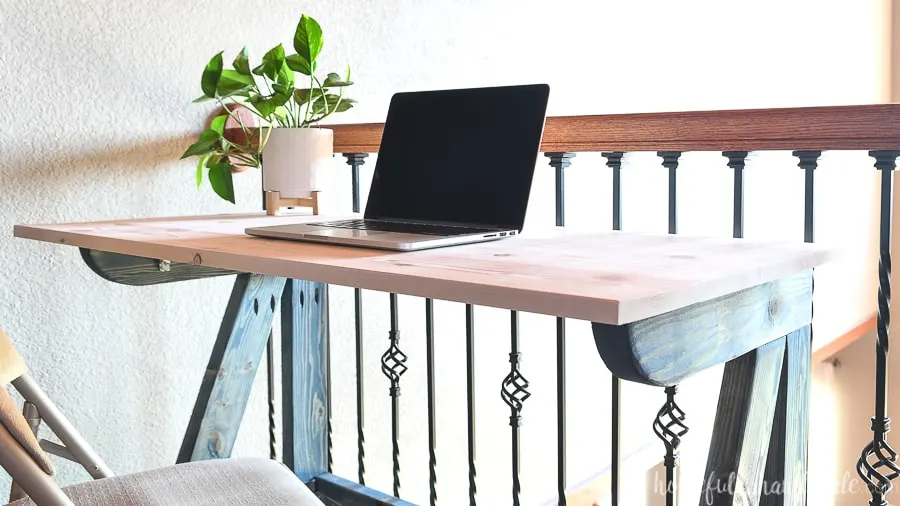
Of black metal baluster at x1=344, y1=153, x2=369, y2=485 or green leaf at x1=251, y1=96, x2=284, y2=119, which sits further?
black metal baluster at x1=344, y1=153, x2=369, y2=485

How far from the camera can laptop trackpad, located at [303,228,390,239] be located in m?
1.12

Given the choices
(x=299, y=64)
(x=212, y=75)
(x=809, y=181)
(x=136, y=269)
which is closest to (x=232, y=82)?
(x=212, y=75)

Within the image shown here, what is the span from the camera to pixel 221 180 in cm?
176

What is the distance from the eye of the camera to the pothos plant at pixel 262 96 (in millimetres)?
1564

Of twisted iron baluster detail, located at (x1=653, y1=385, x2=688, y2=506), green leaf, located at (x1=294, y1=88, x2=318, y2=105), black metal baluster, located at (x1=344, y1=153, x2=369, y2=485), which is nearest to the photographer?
twisted iron baluster detail, located at (x1=653, y1=385, x2=688, y2=506)

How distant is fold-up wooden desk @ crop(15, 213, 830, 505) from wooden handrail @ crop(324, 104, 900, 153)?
0.49 feet

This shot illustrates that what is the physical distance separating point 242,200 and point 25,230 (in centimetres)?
70

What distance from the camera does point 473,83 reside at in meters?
2.78

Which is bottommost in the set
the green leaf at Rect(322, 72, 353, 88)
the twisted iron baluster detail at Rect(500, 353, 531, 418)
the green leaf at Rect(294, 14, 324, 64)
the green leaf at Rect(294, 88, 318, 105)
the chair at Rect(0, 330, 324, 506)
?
the chair at Rect(0, 330, 324, 506)

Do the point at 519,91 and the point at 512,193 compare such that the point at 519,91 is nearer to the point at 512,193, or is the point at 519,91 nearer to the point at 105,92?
the point at 512,193

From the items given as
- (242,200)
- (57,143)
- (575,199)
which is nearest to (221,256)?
(57,143)

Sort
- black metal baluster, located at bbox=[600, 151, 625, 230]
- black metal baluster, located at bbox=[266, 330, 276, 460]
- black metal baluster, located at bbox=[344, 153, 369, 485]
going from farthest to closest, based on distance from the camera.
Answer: black metal baluster, located at bbox=[266, 330, 276, 460] < black metal baluster, located at bbox=[344, 153, 369, 485] < black metal baluster, located at bbox=[600, 151, 625, 230]

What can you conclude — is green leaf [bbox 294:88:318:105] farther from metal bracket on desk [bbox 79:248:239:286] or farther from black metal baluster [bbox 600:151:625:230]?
black metal baluster [bbox 600:151:625:230]

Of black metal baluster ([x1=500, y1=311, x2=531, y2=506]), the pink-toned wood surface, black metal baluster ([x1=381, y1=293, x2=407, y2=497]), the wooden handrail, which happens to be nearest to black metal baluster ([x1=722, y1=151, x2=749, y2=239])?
the wooden handrail
